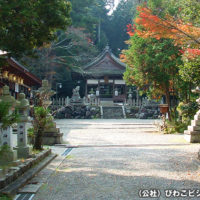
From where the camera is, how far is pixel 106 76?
33.7 meters

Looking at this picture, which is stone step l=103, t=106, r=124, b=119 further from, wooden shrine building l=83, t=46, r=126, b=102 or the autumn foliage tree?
the autumn foliage tree

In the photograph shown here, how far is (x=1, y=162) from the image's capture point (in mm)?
5188

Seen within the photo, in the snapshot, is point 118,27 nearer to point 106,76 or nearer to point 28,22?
point 106,76

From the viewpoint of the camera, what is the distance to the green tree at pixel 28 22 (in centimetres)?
705

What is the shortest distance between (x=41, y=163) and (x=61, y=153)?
2058mm

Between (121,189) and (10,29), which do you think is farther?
(10,29)

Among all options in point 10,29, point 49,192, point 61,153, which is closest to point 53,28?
point 10,29

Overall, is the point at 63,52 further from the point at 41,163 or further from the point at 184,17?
the point at 41,163

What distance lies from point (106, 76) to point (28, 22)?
26.7m

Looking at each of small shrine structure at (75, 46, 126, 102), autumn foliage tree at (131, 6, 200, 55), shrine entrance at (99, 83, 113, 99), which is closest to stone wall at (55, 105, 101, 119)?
small shrine structure at (75, 46, 126, 102)

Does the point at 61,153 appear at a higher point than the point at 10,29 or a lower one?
lower

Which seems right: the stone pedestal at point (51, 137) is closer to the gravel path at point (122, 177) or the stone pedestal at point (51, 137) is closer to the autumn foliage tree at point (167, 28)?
the gravel path at point (122, 177)

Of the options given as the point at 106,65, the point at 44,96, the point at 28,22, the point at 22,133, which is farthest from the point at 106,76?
the point at 22,133

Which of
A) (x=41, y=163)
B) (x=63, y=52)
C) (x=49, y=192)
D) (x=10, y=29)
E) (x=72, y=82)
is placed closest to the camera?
(x=49, y=192)
